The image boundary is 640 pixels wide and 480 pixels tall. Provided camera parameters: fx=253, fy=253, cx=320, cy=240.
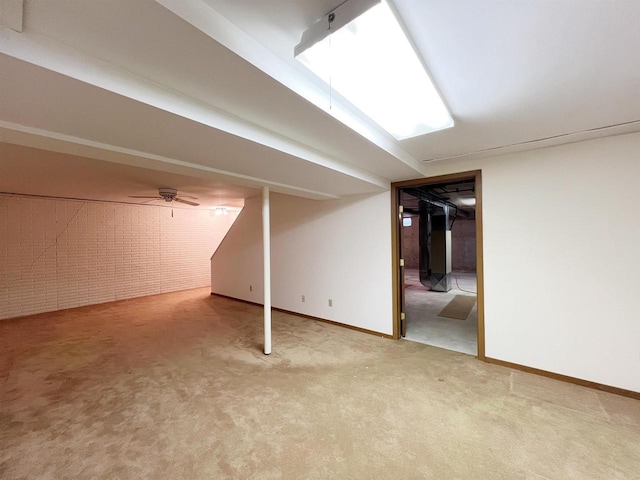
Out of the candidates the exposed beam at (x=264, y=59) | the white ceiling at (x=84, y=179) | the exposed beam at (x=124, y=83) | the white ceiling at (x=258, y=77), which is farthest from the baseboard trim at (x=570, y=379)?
the white ceiling at (x=84, y=179)

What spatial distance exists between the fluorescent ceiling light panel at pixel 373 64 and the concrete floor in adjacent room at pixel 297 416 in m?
2.27

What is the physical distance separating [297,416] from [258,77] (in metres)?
2.28

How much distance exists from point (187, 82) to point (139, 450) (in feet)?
7.46

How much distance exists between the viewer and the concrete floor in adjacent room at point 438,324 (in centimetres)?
335

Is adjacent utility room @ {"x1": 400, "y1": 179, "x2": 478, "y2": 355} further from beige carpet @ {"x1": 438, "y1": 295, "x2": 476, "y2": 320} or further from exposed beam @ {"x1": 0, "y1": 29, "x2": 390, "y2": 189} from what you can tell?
exposed beam @ {"x1": 0, "y1": 29, "x2": 390, "y2": 189}

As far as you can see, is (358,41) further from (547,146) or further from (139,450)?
(139,450)

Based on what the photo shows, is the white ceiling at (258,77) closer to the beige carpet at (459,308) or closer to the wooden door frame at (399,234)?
the wooden door frame at (399,234)

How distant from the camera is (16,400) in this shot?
2.20 metres

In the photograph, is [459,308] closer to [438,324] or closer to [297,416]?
→ [438,324]

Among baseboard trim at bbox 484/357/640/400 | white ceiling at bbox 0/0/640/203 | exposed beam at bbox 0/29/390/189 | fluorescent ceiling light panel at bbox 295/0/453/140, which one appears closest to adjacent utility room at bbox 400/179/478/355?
baseboard trim at bbox 484/357/640/400

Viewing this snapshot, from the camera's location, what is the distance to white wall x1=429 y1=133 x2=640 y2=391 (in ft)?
7.16

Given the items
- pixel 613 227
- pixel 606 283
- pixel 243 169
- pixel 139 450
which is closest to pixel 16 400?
pixel 139 450

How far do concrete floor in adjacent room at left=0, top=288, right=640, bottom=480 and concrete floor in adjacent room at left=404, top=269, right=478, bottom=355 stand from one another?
0.35 metres

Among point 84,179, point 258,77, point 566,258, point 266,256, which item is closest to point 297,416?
point 266,256
